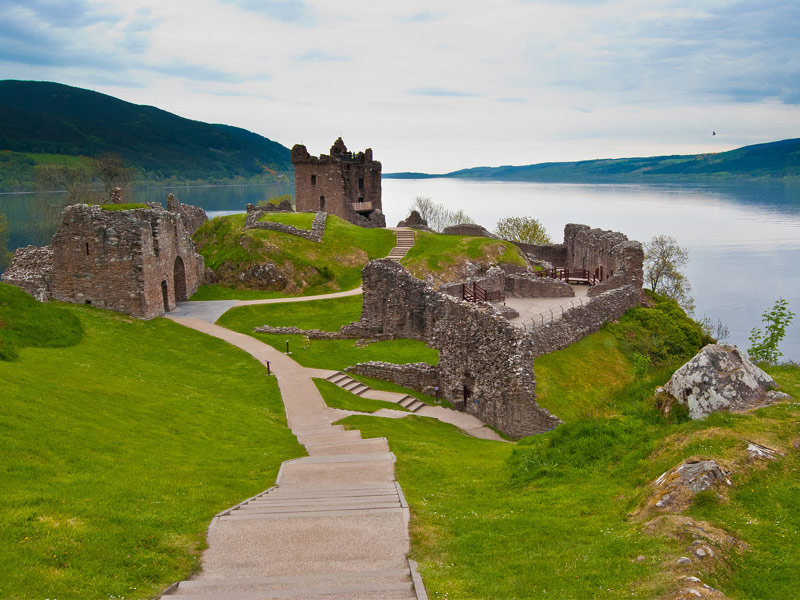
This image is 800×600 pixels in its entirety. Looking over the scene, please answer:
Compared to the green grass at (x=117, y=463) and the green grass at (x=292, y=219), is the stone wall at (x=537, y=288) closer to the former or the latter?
the green grass at (x=292, y=219)

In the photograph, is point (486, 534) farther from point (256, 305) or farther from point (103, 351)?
point (256, 305)

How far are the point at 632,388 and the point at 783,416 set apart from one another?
5023mm

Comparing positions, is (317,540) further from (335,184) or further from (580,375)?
(335,184)

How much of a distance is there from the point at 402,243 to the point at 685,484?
2128 inches

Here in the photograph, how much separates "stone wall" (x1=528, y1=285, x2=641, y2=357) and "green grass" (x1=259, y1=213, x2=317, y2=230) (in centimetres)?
3246

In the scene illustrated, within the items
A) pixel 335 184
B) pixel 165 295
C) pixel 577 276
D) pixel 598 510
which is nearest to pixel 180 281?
pixel 165 295

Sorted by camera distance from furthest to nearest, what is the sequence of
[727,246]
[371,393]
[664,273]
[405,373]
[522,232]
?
[727,246], [522,232], [664,273], [405,373], [371,393]

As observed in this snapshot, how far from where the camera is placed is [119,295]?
3788cm

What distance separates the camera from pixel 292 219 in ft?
209

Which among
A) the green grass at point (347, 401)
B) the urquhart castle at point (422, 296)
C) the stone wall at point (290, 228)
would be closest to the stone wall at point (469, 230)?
the urquhart castle at point (422, 296)

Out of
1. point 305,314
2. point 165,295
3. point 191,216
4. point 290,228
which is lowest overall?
point 305,314

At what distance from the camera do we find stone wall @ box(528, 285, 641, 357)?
32.2 metres

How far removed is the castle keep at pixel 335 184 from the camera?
Result: 7875cm

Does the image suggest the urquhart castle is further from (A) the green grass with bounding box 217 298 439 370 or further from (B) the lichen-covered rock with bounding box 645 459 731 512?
(B) the lichen-covered rock with bounding box 645 459 731 512
